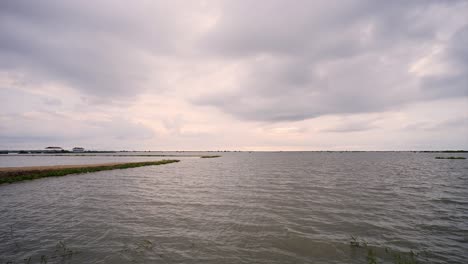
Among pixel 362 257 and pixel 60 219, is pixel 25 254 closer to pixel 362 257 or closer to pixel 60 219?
pixel 60 219

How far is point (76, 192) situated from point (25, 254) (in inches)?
736

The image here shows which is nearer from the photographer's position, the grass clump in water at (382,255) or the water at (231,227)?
the grass clump in water at (382,255)

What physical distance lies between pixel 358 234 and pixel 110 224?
16.9 m

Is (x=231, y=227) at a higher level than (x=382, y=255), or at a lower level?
higher

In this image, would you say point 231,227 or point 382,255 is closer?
point 382,255

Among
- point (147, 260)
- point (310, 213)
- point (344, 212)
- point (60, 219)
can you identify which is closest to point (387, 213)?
point (344, 212)

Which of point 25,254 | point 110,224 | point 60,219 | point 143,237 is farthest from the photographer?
point 60,219

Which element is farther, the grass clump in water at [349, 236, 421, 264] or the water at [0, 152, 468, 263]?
the water at [0, 152, 468, 263]

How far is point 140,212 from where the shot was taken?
18.5 m

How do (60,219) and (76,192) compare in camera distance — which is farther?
(76,192)

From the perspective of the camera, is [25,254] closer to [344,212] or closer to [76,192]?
[76,192]

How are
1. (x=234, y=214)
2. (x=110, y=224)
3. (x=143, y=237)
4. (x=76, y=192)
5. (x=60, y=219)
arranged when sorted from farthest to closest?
(x=76, y=192), (x=234, y=214), (x=60, y=219), (x=110, y=224), (x=143, y=237)

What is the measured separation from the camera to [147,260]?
407 inches

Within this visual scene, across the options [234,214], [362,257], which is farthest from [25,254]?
[362,257]
